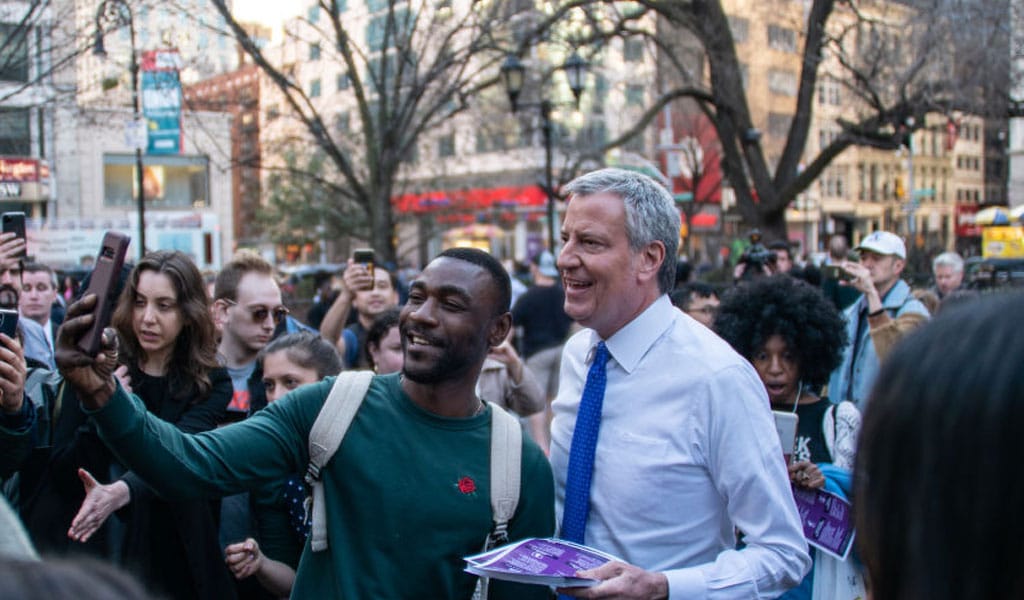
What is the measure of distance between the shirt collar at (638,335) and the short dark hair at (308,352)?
65.2 inches

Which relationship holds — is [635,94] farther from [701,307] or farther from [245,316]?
[245,316]

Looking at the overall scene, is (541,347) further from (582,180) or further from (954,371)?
(954,371)

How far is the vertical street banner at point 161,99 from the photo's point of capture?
1291 cm

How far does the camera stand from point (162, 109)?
49.7 feet

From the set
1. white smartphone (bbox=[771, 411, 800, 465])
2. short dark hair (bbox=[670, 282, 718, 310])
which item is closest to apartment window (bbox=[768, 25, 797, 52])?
short dark hair (bbox=[670, 282, 718, 310])

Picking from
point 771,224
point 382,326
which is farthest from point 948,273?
point 382,326

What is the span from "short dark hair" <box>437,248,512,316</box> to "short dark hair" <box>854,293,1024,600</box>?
1850 mm

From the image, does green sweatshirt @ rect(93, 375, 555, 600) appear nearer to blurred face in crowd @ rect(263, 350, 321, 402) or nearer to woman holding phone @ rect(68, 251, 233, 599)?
woman holding phone @ rect(68, 251, 233, 599)

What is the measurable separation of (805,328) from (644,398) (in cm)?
188

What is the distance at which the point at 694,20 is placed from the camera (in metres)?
16.1

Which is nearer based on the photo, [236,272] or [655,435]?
[655,435]

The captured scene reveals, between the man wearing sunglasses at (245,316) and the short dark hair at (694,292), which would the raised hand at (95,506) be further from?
the short dark hair at (694,292)

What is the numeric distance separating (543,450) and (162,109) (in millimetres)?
13983

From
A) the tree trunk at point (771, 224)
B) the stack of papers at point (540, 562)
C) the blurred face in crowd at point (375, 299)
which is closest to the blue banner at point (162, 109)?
the blurred face in crowd at point (375, 299)
